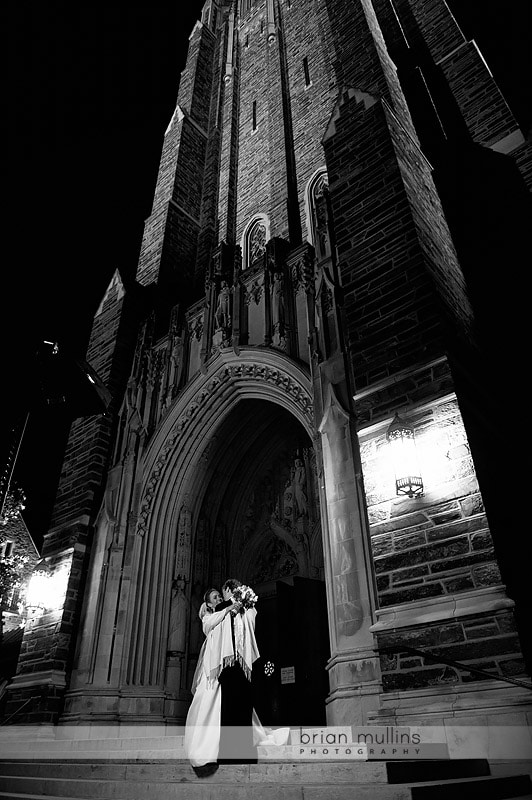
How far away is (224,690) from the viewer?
4.38m

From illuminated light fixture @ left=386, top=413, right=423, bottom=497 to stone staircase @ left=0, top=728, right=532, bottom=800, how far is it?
2.06 m

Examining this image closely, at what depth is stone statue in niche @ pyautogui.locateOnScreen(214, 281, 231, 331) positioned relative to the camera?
29.5 ft

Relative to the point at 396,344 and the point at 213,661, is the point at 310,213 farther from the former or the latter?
the point at 213,661

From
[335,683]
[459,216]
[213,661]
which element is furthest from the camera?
[459,216]

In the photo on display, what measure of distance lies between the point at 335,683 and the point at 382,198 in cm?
557

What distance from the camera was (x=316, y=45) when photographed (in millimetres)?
15789

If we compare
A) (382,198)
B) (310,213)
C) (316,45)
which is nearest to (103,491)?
(382,198)

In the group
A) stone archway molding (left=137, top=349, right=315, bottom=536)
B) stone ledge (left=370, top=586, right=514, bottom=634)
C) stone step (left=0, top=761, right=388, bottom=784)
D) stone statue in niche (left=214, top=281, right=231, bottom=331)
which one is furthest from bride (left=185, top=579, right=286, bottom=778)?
stone statue in niche (left=214, top=281, right=231, bottom=331)

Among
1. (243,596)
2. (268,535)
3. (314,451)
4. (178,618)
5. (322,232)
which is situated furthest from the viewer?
(268,535)

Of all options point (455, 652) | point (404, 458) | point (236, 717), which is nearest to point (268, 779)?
point (236, 717)

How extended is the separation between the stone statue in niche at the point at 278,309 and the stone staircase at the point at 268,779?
17.6 ft

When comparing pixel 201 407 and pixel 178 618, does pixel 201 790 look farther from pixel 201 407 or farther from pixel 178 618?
pixel 201 407

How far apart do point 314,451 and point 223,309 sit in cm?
313

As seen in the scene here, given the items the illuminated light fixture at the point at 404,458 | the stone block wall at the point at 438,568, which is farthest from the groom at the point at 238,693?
the illuminated light fixture at the point at 404,458
